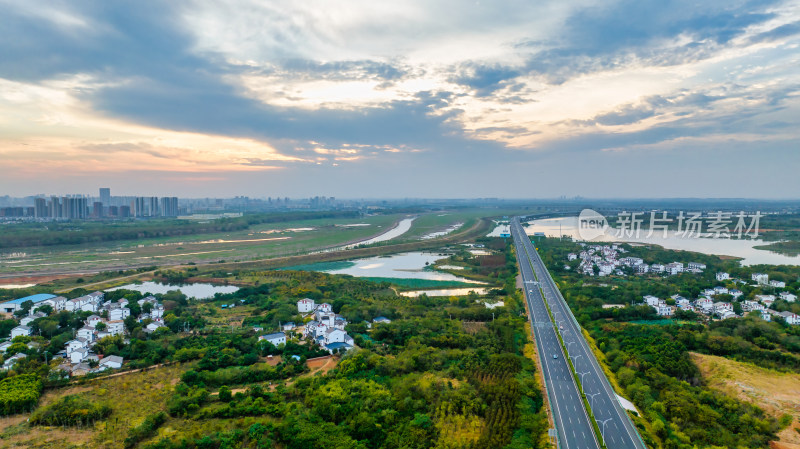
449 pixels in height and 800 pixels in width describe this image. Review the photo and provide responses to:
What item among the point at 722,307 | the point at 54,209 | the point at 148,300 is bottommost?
the point at 148,300

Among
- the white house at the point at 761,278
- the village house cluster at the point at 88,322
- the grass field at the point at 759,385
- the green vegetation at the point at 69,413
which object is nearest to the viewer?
the green vegetation at the point at 69,413

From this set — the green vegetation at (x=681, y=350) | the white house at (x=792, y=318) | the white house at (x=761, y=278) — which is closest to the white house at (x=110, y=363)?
the green vegetation at (x=681, y=350)

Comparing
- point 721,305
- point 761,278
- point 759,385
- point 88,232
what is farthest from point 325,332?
point 88,232

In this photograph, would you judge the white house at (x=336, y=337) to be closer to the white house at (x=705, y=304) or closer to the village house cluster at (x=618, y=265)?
the white house at (x=705, y=304)

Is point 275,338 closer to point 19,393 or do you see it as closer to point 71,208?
point 19,393

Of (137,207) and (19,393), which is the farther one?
(137,207)

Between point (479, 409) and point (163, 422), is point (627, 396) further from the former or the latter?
point (163, 422)

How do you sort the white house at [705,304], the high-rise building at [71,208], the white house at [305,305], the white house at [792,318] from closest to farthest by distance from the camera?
1. the white house at [792,318]
2. the white house at [305,305]
3. the white house at [705,304]
4. the high-rise building at [71,208]
